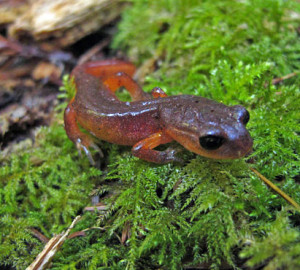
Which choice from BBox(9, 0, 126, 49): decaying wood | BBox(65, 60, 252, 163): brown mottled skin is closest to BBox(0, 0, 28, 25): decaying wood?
BBox(9, 0, 126, 49): decaying wood

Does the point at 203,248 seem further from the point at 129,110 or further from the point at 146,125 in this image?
the point at 129,110

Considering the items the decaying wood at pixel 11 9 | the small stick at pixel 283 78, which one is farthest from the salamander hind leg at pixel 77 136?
the decaying wood at pixel 11 9

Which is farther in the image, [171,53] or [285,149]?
[171,53]

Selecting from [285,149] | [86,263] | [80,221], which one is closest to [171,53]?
[285,149]

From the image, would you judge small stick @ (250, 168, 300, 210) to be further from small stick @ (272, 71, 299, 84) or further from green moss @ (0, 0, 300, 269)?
small stick @ (272, 71, 299, 84)

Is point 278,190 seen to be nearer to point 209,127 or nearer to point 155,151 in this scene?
point 209,127

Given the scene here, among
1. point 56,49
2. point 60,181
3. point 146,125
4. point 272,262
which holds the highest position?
point 56,49
